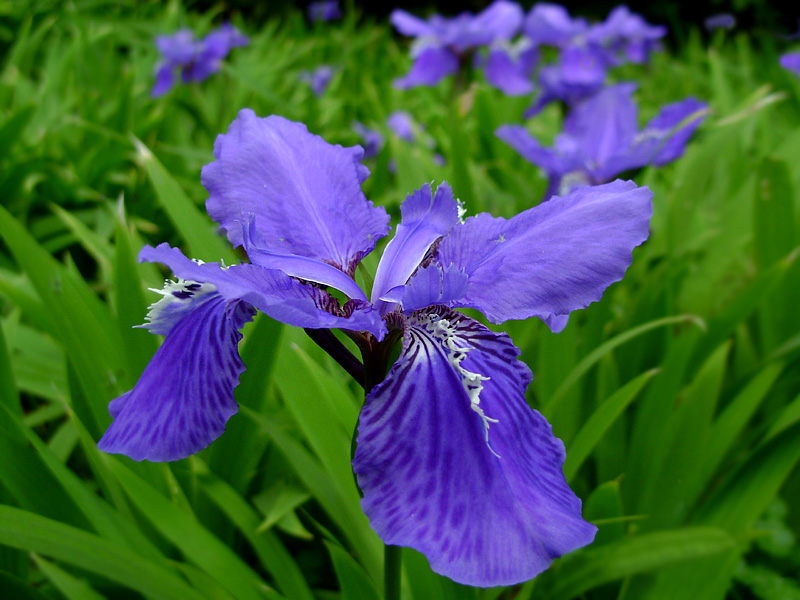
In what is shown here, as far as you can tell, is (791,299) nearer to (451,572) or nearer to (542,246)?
(542,246)

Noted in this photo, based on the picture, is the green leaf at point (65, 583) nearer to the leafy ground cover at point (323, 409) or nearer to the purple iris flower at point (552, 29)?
the leafy ground cover at point (323, 409)

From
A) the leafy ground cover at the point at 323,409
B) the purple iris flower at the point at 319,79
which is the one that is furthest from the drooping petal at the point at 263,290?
the purple iris flower at the point at 319,79

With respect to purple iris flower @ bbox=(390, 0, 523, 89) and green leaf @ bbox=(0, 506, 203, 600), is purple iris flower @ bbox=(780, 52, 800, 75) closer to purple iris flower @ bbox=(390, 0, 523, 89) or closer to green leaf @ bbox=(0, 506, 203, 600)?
purple iris flower @ bbox=(390, 0, 523, 89)

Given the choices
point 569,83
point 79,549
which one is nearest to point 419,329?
point 79,549

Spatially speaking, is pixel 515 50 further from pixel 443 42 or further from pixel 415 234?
pixel 415 234

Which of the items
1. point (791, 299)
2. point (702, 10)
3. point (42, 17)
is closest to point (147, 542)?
point (791, 299)

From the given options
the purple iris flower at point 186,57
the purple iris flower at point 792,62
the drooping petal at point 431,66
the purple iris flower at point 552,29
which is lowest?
the purple iris flower at point 792,62

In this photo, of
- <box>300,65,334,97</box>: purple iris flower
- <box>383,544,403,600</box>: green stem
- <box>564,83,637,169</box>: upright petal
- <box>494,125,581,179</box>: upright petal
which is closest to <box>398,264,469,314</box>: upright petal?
<box>383,544,403,600</box>: green stem
